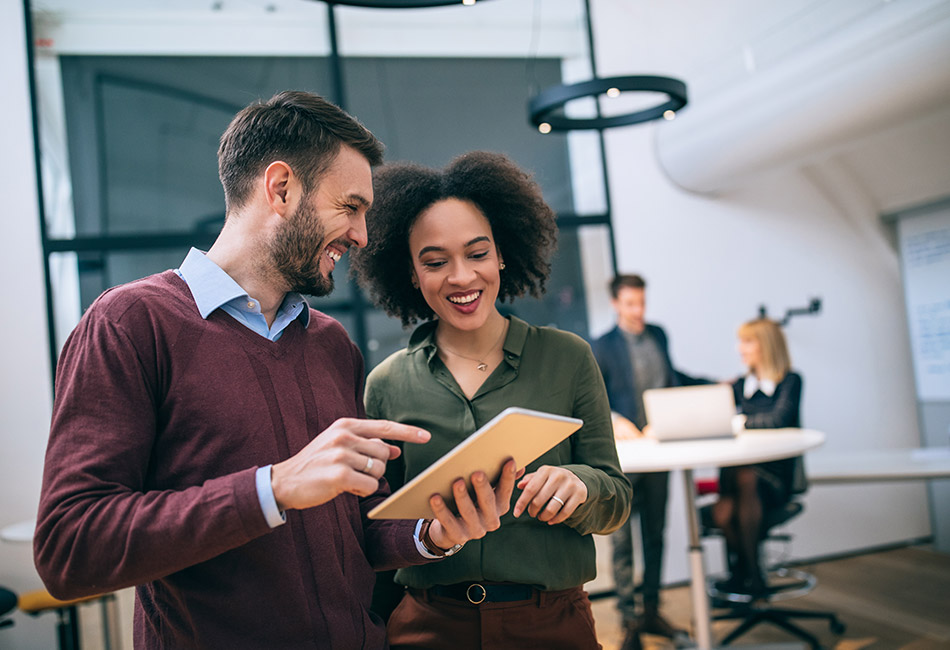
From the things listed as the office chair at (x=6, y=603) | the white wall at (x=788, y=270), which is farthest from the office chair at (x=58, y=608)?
the white wall at (x=788, y=270)

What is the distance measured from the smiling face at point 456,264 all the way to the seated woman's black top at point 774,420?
8.81 feet

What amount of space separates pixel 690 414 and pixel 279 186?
2421mm

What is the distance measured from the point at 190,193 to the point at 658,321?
3.09 meters

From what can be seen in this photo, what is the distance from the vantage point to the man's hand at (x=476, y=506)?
110 cm

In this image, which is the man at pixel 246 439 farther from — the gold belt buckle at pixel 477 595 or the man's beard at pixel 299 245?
the gold belt buckle at pixel 477 595

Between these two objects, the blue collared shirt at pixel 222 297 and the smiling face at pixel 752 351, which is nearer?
the blue collared shirt at pixel 222 297

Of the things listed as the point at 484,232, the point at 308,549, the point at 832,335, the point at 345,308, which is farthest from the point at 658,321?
the point at 308,549

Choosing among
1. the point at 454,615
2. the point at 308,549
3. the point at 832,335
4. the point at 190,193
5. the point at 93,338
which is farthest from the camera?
the point at 832,335

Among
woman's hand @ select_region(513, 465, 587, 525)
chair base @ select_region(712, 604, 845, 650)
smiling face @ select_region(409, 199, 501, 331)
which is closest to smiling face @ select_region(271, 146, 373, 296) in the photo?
smiling face @ select_region(409, 199, 501, 331)

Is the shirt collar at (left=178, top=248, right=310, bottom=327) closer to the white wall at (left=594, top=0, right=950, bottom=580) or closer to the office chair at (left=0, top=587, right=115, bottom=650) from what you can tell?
the office chair at (left=0, top=587, right=115, bottom=650)

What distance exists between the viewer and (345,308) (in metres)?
4.61

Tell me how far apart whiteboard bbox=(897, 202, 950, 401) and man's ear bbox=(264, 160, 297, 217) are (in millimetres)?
5355

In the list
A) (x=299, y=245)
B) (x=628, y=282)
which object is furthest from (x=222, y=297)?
(x=628, y=282)

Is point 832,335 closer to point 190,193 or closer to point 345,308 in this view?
point 345,308
